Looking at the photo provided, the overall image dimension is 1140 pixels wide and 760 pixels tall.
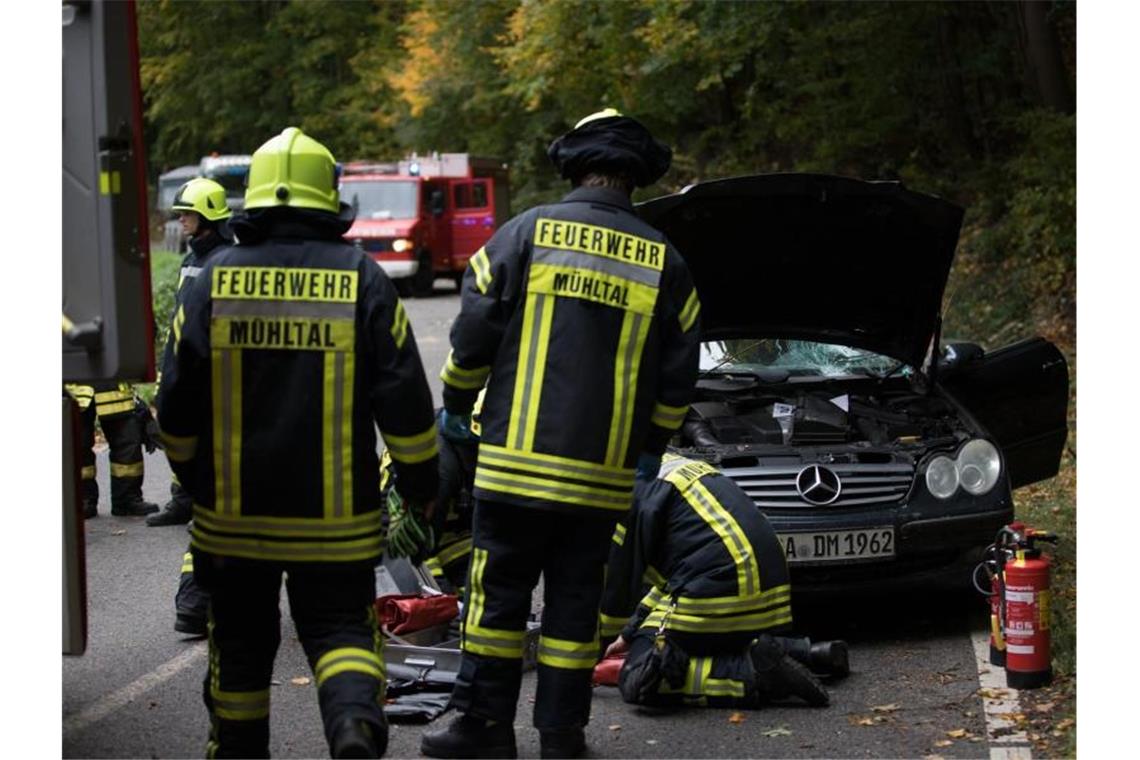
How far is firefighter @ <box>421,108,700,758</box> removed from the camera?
A: 19.1 feet

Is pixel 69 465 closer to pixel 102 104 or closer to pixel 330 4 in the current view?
pixel 102 104

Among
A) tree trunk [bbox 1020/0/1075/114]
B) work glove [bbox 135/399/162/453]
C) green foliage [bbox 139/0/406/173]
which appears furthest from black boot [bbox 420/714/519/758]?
green foliage [bbox 139/0/406/173]

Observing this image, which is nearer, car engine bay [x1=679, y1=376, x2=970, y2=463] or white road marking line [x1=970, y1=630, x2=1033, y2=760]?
white road marking line [x1=970, y1=630, x2=1033, y2=760]

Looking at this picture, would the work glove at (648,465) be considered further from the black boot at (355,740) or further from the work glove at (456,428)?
the black boot at (355,740)

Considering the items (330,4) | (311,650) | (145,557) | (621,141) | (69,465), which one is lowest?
(145,557)

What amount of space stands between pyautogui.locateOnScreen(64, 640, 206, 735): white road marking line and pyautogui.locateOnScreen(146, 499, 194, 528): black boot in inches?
115

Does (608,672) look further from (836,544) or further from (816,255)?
(816,255)

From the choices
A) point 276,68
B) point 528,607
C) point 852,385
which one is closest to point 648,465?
point 528,607

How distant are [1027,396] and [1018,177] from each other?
44.8ft

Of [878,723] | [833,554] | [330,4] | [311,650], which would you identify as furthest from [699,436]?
[330,4]

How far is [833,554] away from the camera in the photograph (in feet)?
24.9

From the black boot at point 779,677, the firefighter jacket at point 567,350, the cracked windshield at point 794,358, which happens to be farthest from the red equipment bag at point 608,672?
the cracked windshield at point 794,358

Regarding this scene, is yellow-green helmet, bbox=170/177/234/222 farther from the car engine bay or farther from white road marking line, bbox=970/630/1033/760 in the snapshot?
white road marking line, bbox=970/630/1033/760

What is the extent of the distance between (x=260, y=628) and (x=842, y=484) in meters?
3.19
